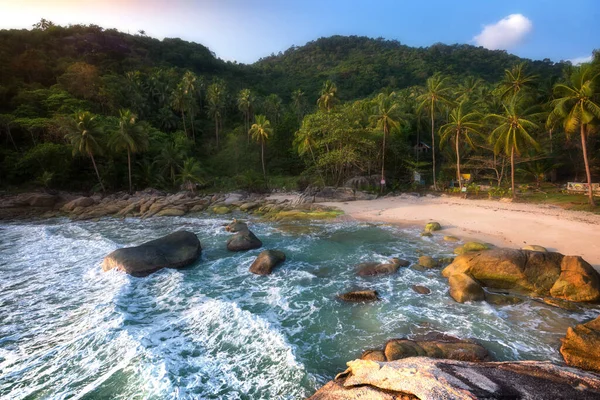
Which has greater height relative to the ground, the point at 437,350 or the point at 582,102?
the point at 582,102

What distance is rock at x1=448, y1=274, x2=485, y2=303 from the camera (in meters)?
11.6

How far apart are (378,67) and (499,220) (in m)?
90.3

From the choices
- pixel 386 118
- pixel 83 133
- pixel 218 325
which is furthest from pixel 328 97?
pixel 218 325

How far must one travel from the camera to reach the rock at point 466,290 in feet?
38.1

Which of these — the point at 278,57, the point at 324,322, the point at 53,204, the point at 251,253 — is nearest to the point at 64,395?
the point at 324,322

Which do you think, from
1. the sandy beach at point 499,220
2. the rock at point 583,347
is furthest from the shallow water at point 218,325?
the sandy beach at point 499,220

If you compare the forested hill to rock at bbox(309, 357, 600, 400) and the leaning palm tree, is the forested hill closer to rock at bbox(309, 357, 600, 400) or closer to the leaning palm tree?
the leaning palm tree

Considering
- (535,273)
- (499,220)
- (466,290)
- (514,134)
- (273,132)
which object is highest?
(273,132)

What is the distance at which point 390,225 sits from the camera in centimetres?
2381

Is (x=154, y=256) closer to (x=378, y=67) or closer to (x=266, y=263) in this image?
(x=266, y=263)

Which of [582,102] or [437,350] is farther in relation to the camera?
[582,102]

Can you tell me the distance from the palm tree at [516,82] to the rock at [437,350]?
1631 inches

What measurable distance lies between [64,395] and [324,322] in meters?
7.42

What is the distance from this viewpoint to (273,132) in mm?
49750
